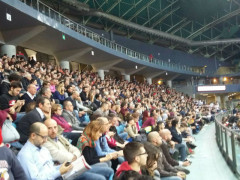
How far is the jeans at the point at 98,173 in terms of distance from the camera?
312 centimetres

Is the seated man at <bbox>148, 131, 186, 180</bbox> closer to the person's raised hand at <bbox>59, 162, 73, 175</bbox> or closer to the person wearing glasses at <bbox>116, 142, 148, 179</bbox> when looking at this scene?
the person wearing glasses at <bbox>116, 142, 148, 179</bbox>

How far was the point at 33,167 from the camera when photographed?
2.71 meters

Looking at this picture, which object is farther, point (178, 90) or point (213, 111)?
point (178, 90)

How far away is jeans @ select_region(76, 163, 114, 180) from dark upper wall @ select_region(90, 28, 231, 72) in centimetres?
2170

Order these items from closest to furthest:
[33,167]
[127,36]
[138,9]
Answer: [33,167] → [138,9] → [127,36]

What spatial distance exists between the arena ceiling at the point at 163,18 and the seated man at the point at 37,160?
58.1ft

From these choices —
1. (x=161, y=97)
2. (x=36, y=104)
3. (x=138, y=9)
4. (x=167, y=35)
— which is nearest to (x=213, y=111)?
(x=161, y=97)

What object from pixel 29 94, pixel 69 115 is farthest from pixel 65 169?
pixel 29 94

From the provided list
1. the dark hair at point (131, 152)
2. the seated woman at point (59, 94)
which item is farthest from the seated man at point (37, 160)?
the seated woman at point (59, 94)

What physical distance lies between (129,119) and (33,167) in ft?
12.5

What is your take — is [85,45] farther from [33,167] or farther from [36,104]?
[33,167]

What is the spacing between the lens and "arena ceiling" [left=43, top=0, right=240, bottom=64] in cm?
2259

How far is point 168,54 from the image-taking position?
106 feet

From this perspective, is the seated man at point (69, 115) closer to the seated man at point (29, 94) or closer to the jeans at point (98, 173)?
the seated man at point (29, 94)
